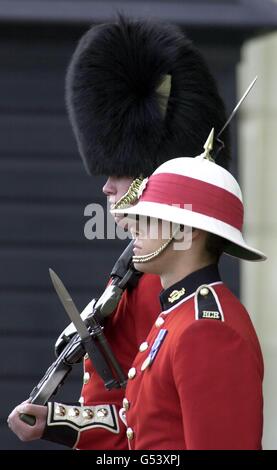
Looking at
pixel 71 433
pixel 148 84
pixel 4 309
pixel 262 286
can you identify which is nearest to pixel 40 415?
pixel 71 433

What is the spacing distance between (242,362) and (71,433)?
79 cm

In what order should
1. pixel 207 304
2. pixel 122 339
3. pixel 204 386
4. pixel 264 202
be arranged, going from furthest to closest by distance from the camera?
1. pixel 264 202
2. pixel 122 339
3. pixel 207 304
4. pixel 204 386

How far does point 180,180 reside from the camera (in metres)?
2.69

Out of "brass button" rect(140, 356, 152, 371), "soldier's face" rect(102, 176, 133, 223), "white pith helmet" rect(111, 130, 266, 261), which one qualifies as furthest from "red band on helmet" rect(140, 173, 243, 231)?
"soldier's face" rect(102, 176, 133, 223)

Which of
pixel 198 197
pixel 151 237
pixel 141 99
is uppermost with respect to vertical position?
pixel 141 99

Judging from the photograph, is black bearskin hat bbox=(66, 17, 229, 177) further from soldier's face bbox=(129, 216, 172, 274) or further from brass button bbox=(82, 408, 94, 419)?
brass button bbox=(82, 408, 94, 419)

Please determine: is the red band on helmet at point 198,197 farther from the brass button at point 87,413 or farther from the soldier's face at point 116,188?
the brass button at point 87,413

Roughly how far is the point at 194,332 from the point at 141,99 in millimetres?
1010

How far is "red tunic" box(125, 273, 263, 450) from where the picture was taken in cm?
246

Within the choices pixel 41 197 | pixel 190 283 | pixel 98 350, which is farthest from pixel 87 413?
pixel 41 197

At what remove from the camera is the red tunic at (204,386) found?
246cm

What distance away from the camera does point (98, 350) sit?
315cm

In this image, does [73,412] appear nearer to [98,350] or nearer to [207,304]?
[98,350]

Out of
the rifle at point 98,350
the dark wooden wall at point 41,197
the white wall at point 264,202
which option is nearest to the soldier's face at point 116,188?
the rifle at point 98,350
